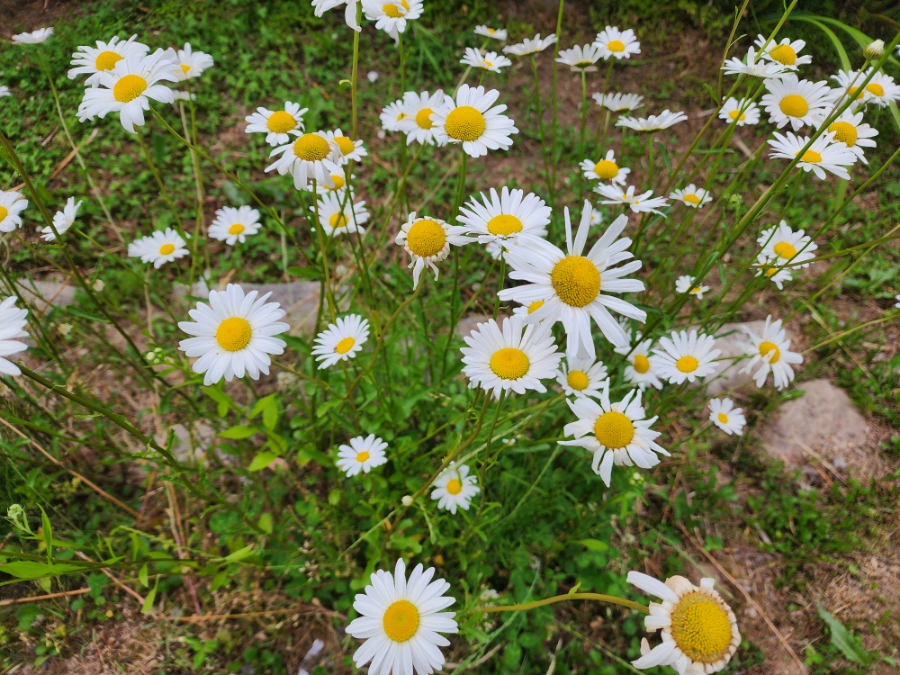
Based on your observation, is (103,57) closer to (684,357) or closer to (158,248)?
(158,248)

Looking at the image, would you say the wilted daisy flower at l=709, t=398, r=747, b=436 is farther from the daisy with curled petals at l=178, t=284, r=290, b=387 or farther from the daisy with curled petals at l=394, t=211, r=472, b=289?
the daisy with curled petals at l=178, t=284, r=290, b=387

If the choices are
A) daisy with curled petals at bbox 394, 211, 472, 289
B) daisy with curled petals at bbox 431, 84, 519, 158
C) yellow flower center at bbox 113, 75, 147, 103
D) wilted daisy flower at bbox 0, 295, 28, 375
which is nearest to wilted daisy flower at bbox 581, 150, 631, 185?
daisy with curled petals at bbox 431, 84, 519, 158

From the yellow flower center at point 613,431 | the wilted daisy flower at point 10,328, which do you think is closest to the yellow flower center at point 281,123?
the wilted daisy flower at point 10,328

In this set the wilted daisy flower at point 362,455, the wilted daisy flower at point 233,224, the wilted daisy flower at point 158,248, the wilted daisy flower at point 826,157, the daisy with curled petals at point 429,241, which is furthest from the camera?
the wilted daisy flower at point 233,224

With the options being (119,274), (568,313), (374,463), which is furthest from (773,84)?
(119,274)

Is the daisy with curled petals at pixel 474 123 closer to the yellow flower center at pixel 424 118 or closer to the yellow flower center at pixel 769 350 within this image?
the yellow flower center at pixel 424 118

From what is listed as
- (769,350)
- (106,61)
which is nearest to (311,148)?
(106,61)
